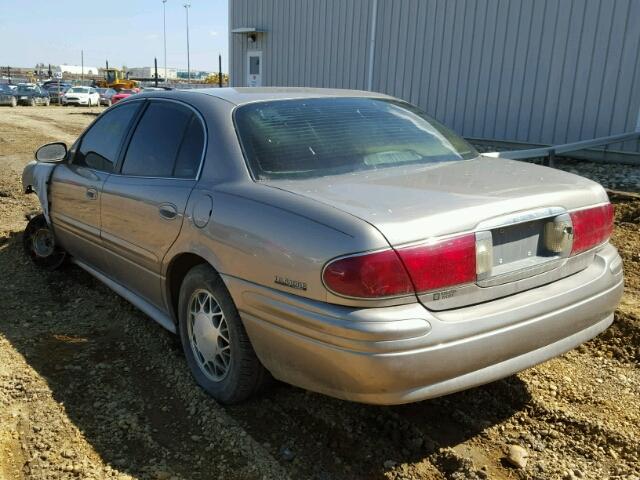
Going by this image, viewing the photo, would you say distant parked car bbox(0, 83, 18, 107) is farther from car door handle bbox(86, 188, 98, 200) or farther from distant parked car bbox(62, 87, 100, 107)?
car door handle bbox(86, 188, 98, 200)

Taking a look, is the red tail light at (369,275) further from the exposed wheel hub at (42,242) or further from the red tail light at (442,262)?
the exposed wheel hub at (42,242)

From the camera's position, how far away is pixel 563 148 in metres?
8.19

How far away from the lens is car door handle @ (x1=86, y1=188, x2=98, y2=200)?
396 cm

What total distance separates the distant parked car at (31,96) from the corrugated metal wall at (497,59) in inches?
1117

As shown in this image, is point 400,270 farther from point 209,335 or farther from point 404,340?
point 209,335

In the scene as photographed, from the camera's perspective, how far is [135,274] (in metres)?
3.61

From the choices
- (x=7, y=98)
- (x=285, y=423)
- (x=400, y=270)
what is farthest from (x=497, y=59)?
(x=7, y=98)

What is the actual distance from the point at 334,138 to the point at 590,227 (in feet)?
4.36

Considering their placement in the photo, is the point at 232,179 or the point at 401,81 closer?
the point at 232,179

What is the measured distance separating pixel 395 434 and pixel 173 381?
1295mm

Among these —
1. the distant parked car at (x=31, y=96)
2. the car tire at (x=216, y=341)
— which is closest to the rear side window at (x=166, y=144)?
the car tire at (x=216, y=341)

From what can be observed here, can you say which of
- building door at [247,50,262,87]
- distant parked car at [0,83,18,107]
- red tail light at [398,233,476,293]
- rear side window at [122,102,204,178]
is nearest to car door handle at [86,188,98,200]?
rear side window at [122,102,204,178]

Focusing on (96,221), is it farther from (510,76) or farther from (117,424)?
(510,76)

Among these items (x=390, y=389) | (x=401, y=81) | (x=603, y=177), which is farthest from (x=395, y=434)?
(x=401, y=81)
